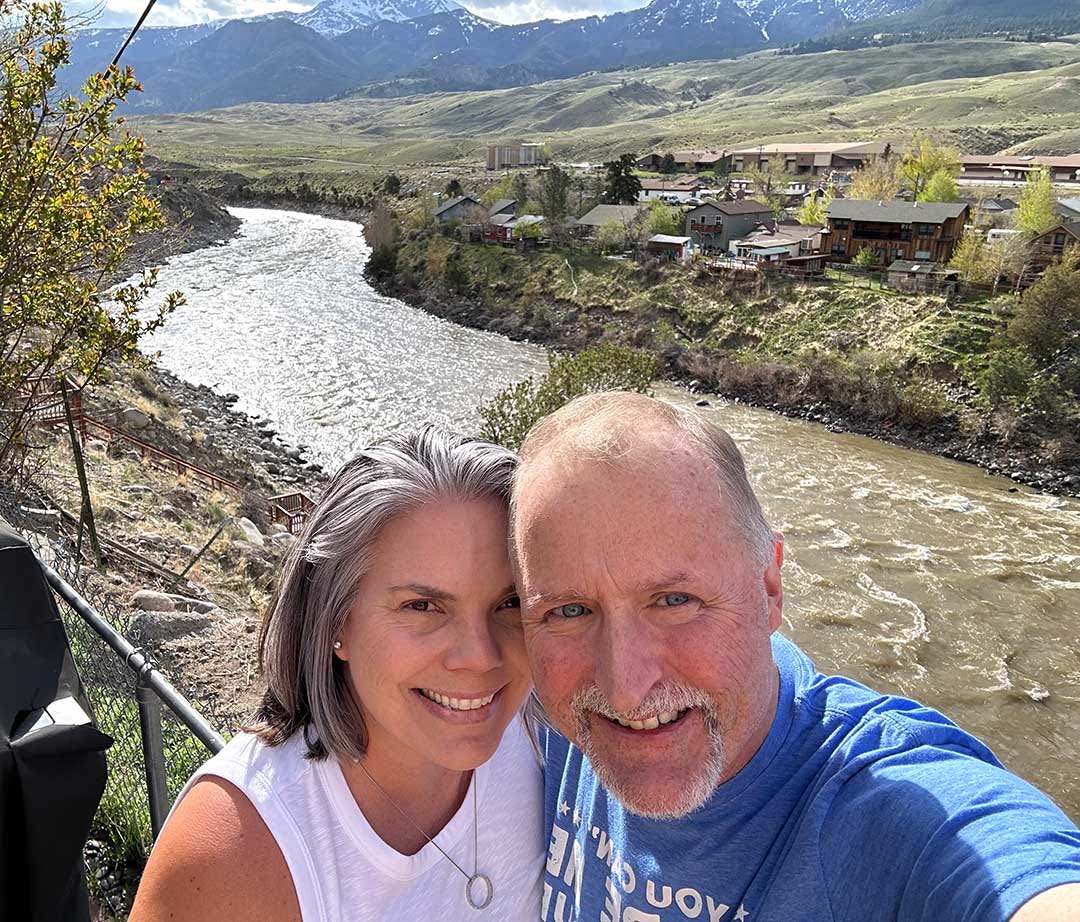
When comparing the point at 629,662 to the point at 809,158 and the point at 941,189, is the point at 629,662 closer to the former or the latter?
the point at 941,189

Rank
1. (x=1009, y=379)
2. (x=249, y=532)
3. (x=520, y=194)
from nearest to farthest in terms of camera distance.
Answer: (x=249, y=532), (x=1009, y=379), (x=520, y=194)

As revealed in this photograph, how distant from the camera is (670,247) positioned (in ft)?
148

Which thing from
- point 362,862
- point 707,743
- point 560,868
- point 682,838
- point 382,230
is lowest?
point 382,230

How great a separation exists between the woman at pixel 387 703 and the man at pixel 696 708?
16 cm

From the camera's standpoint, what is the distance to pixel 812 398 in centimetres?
3009

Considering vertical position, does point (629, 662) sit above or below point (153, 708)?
above

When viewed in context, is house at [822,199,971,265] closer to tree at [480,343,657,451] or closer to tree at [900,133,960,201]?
tree at [900,133,960,201]

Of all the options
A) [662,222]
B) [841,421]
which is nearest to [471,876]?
[841,421]

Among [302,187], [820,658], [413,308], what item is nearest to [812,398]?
[820,658]

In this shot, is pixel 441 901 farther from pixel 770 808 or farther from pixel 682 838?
pixel 770 808

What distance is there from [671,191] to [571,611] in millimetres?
63828

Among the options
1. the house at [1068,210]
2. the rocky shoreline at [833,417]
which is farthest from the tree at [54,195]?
the house at [1068,210]

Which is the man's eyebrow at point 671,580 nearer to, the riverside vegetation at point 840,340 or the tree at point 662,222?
the riverside vegetation at point 840,340

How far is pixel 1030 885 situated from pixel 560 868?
94 cm
